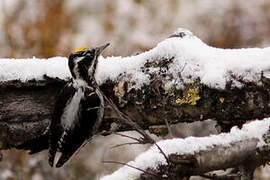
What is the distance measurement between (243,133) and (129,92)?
112cm

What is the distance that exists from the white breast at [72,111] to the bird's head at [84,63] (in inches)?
3.7

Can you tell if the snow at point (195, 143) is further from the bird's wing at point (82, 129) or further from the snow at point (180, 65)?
the bird's wing at point (82, 129)

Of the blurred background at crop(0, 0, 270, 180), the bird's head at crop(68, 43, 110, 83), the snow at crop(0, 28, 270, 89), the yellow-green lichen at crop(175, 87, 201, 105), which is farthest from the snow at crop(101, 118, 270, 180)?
the blurred background at crop(0, 0, 270, 180)

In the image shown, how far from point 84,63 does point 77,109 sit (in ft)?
0.87

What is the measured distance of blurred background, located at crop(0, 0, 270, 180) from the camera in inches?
321

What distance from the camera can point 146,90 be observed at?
3.37 meters

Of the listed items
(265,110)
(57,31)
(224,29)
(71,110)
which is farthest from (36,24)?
(265,110)

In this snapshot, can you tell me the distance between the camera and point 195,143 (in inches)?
95.5

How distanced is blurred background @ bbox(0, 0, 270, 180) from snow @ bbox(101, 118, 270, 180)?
13.6ft

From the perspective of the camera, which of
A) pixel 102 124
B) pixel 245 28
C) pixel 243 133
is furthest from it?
pixel 245 28

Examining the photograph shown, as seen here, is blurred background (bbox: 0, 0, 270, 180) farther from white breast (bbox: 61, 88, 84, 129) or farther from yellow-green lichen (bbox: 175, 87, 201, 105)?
yellow-green lichen (bbox: 175, 87, 201, 105)

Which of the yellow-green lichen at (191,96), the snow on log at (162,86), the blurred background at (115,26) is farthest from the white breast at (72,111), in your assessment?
the blurred background at (115,26)

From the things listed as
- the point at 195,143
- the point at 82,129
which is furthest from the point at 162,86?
the point at 195,143

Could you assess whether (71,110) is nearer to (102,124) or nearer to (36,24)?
(102,124)
